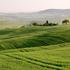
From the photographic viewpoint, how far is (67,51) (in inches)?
1528

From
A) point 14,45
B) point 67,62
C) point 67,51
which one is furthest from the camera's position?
point 14,45

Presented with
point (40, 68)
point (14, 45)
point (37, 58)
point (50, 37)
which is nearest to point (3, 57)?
point (37, 58)

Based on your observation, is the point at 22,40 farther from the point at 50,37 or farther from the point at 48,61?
the point at 48,61

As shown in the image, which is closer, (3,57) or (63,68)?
(63,68)

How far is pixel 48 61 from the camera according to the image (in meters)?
31.6

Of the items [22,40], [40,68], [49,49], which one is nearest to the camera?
Answer: [40,68]

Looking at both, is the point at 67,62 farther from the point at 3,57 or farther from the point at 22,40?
the point at 22,40

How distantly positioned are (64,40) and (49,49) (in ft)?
38.5

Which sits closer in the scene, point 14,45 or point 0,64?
point 0,64

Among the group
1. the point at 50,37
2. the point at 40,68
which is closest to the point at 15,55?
the point at 40,68

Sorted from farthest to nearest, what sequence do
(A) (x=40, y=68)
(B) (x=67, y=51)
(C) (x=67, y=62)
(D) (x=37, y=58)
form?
(B) (x=67, y=51) → (D) (x=37, y=58) → (C) (x=67, y=62) → (A) (x=40, y=68)

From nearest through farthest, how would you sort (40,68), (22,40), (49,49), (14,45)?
(40,68)
(49,49)
(14,45)
(22,40)

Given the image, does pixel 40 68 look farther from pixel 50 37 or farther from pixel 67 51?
pixel 50 37

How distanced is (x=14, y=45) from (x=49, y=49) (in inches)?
367
